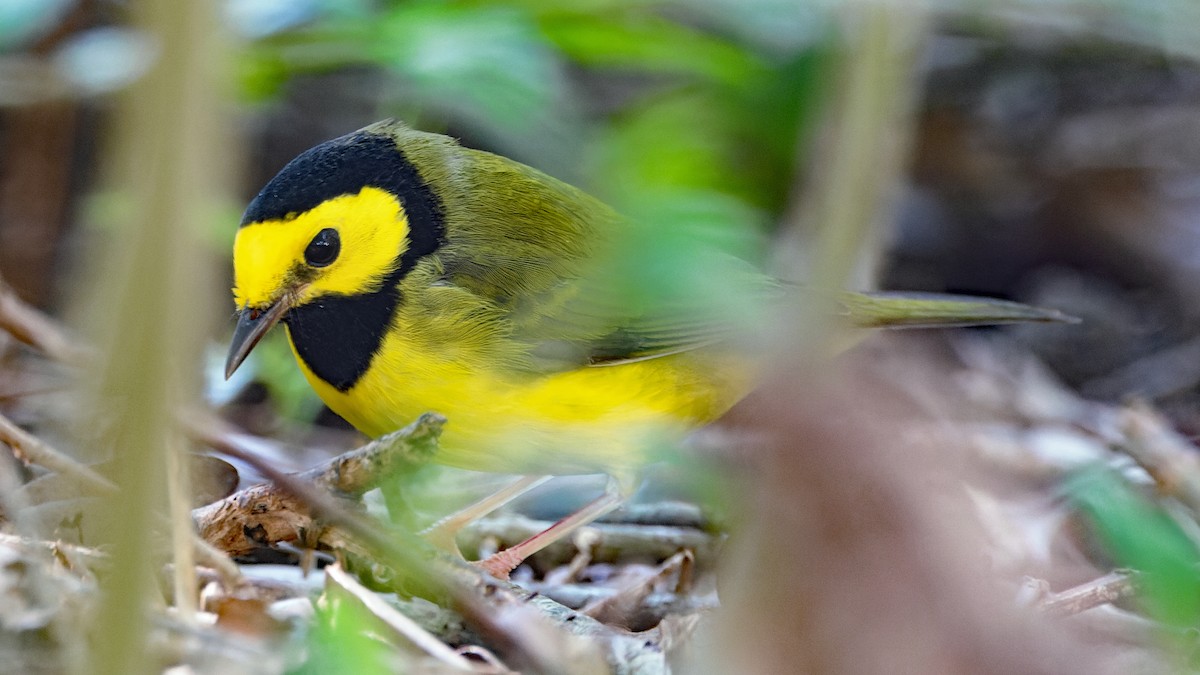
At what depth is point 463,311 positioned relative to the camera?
9.45 ft

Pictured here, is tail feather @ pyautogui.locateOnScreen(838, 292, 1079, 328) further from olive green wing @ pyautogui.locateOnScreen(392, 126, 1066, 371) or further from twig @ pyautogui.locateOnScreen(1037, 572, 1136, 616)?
twig @ pyautogui.locateOnScreen(1037, 572, 1136, 616)

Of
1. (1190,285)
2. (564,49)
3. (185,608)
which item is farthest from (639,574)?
(1190,285)

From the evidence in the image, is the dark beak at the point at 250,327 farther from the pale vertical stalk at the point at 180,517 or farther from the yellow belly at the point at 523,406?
the pale vertical stalk at the point at 180,517

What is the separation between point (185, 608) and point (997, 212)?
4.99m

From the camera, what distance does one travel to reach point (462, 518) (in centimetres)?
306

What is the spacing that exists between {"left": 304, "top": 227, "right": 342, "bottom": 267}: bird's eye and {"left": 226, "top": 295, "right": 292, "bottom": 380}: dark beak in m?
0.11

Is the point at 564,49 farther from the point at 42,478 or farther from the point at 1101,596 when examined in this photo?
the point at 1101,596

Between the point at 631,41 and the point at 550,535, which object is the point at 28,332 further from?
the point at 631,41

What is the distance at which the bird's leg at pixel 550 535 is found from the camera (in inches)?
110

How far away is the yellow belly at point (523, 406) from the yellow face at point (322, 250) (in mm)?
184

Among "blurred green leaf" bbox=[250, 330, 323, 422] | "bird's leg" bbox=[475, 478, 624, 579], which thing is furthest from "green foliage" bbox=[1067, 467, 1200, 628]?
"blurred green leaf" bbox=[250, 330, 323, 422]

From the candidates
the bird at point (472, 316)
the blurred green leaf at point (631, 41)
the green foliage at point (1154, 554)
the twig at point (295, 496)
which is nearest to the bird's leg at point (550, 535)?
the bird at point (472, 316)

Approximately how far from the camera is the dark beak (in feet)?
8.48

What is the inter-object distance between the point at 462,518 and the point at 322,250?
0.78m
